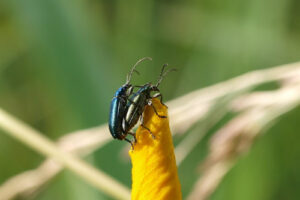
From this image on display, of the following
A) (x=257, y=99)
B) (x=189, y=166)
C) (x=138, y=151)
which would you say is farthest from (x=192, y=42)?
(x=138, y=151)

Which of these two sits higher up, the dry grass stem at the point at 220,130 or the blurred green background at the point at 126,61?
the blurred green background at the point at 126,61

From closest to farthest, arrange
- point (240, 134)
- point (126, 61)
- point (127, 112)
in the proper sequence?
1. point (127, 112)
2. point (240, 134)
3. point (126, 61)

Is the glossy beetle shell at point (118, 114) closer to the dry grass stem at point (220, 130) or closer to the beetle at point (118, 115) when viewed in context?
the beetle at point (118, 115)

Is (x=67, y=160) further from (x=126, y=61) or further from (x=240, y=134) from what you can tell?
(x=126, y=61)

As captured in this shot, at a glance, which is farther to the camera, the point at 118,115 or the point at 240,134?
the point at 240,134

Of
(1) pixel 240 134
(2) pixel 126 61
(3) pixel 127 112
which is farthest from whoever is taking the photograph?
(2) pixel 126 61

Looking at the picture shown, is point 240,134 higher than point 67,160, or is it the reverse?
point 67,160

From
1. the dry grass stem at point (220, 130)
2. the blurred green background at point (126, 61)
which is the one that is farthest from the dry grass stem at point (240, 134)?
the blurred green background at point (126, 61)

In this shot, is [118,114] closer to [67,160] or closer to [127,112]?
[127,112]

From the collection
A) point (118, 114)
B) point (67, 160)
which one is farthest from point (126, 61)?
point (118, 114)

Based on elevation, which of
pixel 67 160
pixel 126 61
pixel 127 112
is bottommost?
pixel 127 112
